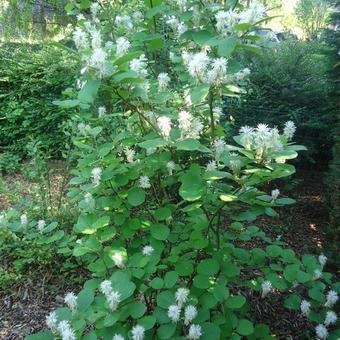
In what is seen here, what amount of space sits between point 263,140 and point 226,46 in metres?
0.34

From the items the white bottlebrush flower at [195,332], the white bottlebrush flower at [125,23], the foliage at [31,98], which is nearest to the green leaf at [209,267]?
the white bottlebrush flower at [195,332]

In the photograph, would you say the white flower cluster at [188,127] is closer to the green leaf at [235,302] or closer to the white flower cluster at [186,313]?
the white flower cluster at [186,313]

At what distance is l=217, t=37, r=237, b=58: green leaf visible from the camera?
1.29 m

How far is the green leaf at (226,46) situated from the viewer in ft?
4.24

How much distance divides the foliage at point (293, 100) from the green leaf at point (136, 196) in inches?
102

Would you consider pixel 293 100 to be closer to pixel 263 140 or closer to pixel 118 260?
pixel 263 140

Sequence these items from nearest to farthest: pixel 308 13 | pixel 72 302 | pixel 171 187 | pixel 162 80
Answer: pixel 72 302
pixel 162 80
pixel 171 187
pixel 308 13

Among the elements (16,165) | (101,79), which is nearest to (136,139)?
(101,79)

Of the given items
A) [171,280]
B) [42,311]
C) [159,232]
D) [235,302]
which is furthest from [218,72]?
[42,311]

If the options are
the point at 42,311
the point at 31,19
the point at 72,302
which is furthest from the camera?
the point at 31,19

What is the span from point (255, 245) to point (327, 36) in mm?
2515

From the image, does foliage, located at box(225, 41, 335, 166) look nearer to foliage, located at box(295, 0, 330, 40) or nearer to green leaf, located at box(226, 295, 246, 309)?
green leaf, located at box(226, 295, 246, 309)

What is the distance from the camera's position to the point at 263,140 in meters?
1.30

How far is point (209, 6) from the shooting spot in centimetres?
155
